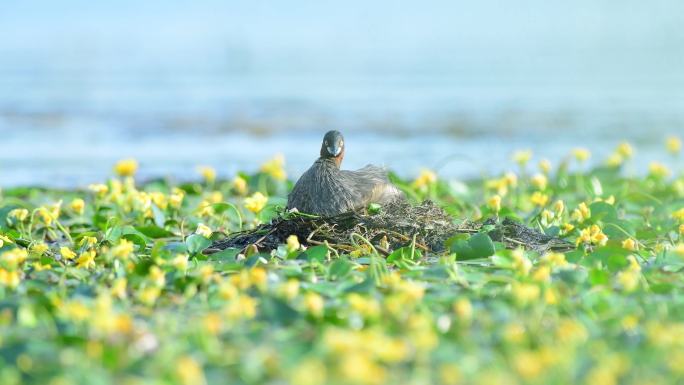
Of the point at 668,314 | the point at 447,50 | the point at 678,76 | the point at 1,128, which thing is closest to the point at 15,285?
the point at 668,314

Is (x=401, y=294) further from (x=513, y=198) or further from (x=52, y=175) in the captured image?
(x=52, y=175)

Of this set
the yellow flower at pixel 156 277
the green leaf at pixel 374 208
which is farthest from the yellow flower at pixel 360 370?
the green leaf at pixel 374 208

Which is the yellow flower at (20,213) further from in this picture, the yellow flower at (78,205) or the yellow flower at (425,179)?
the yellow flower at (425,179)

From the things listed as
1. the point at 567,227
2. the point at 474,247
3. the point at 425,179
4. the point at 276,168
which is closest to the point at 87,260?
the point at 474,247

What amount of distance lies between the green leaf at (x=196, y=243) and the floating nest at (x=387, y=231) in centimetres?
27

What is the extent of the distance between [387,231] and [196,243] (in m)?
1.00

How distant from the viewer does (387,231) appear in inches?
242

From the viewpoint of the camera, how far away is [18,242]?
6.68 m

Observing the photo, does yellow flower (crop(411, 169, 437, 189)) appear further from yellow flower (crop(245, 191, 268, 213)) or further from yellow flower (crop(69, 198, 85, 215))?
yellow flower (crop(69, 198, 85, 215))

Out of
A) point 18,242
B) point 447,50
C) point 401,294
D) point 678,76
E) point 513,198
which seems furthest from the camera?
point 447,50

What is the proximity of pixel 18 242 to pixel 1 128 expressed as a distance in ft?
31.6

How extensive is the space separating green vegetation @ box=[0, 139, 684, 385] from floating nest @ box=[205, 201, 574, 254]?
0.10m

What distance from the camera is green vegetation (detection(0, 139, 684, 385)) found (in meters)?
3.64

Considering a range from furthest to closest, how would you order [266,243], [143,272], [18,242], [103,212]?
1. [103,212]
2. [18,242]
3. [266,243]
4. [143,272]
